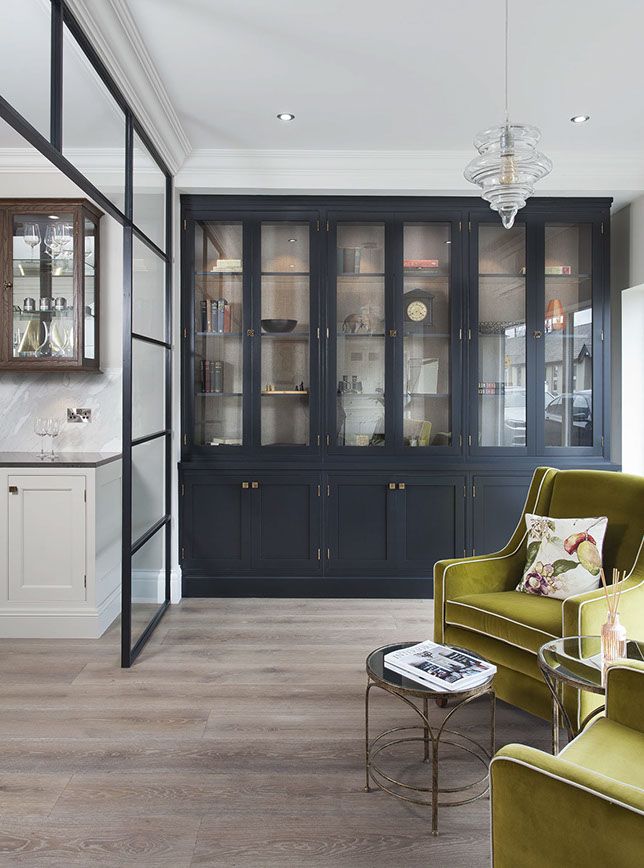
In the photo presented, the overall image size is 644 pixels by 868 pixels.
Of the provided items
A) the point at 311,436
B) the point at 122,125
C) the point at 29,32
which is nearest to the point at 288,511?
the point at 311,436

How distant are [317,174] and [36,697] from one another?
325 centimetres

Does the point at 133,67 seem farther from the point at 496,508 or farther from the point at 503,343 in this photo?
the point at 496,508

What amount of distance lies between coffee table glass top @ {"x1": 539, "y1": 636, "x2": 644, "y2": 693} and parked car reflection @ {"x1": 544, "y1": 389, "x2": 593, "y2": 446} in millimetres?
2293

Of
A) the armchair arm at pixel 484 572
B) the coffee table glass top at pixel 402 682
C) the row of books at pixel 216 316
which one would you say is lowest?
the coffee table glass top at pixel 402 682

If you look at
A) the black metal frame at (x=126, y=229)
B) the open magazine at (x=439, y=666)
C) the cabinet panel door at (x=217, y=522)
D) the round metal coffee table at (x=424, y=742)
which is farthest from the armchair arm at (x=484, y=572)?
the cabinet panel door at (x=217, y=522)

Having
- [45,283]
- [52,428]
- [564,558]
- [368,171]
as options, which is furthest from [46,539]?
[368,171]

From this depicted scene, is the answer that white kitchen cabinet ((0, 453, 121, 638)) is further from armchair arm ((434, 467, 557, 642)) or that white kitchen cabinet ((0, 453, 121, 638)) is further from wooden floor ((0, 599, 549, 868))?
armchair arm ((434, 467, 557, 642))

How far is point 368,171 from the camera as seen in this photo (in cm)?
406

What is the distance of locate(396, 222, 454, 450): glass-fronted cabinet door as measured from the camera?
4297 millimetres

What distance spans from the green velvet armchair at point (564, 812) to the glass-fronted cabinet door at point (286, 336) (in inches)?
119

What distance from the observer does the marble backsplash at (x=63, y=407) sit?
4141 millimetres

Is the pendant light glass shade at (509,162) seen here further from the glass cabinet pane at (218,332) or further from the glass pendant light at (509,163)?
the glass cabinet pane at (218,332)

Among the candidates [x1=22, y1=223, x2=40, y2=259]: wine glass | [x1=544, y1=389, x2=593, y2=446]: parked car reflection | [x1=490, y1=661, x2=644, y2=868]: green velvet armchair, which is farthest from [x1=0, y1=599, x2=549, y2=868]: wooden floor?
[x1=22, y1=223, x2=40, y2=259]: wine glass

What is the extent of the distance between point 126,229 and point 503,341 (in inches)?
96.4
